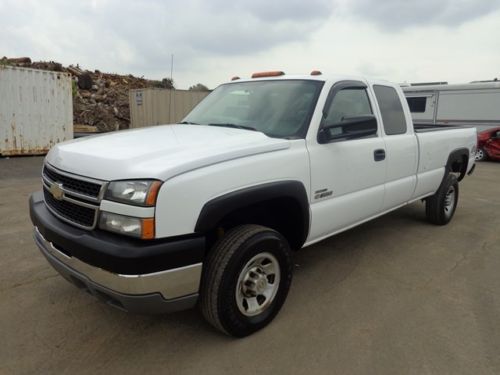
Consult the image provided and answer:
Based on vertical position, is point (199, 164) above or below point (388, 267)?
above

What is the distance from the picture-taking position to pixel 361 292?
350cm

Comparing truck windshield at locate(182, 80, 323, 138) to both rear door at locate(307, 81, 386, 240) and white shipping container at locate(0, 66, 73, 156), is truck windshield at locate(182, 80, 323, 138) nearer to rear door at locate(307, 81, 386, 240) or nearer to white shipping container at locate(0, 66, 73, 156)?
→ rear door at locate(307, 81, 386, 240)

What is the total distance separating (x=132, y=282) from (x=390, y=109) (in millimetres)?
3293

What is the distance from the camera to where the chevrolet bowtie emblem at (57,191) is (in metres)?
2.62

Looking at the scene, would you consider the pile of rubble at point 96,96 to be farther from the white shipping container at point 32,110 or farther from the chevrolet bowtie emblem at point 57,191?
the chevrolet bowtie emblem at point 57,191

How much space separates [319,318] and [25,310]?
7.50ft

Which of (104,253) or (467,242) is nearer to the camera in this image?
(104,253)

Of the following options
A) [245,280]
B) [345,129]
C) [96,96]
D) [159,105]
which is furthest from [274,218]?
[96,96]

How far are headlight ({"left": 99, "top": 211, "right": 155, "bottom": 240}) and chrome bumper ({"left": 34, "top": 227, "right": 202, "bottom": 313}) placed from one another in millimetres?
231

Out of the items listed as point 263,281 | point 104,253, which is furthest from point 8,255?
point 263,281

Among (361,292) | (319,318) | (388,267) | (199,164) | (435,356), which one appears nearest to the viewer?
(199,164)

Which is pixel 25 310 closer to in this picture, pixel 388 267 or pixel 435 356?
pixel 435 356

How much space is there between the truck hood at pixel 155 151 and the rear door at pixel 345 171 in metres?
0.48

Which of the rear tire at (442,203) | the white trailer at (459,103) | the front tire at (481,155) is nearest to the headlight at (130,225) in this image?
the rear tire at (442,203)
